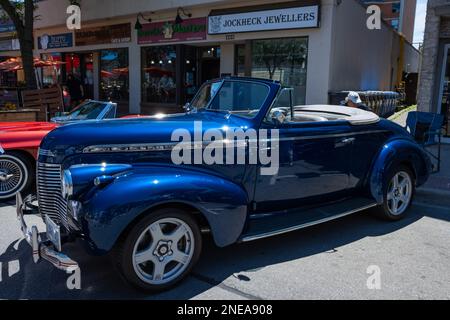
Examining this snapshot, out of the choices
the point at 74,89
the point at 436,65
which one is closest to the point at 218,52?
the point at 74,89

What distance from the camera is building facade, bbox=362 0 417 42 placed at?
29595mm

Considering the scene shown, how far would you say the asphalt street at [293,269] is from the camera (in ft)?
11.2

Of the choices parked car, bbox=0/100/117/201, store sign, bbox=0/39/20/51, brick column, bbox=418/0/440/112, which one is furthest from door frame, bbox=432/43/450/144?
store sign, bbox=0/39/20/51

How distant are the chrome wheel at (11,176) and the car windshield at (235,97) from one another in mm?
2991

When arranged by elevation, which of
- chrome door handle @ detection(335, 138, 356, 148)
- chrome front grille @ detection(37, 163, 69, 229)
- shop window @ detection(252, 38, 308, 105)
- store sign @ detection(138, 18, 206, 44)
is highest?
store sign @ detection(138, 18, 206, 44)

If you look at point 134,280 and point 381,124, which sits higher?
point 381,124

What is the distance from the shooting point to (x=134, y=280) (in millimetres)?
3254

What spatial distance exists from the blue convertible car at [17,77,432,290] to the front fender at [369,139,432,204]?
0.02 metres

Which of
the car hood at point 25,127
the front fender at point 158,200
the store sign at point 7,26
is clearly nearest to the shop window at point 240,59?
the car hood at point 25,127

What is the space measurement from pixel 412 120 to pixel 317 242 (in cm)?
454

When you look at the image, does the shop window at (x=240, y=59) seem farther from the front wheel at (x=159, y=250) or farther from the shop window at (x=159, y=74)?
the front wheel at (x=159, y=250)

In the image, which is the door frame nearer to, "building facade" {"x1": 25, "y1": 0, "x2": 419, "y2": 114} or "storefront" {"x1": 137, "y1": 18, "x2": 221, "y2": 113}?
"building facade" {"x1": 25, "y1": 0, "x2": 419, "y2": 114}

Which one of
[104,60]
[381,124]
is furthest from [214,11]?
[381,124]
